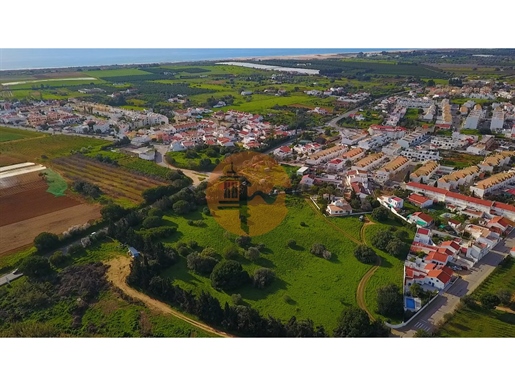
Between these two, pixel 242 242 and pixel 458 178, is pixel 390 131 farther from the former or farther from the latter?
pixel 242 242

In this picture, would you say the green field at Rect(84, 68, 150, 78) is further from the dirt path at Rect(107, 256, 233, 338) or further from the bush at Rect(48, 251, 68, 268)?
the dirt path at Rect(107, 256, 233, 338)

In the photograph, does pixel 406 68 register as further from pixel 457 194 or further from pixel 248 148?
pixel 457 194

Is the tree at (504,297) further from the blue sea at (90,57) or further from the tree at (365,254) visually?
the blue sea at (90,57)

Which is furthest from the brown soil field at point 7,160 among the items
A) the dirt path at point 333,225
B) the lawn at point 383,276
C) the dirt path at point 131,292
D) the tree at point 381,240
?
the tree at point 381,240

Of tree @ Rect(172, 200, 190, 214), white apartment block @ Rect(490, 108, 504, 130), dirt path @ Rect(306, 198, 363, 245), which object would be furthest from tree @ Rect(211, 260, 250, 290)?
white apartment block @ Rect(490, 108, 504, 130)

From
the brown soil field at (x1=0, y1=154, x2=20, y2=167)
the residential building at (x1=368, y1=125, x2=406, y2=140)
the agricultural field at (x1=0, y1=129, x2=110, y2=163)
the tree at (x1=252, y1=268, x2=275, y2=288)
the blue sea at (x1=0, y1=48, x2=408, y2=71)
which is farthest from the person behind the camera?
the blue sea at (x1=0, y1=48, x2=408, y2=71)

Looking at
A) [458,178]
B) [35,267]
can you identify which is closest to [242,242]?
[35,267]

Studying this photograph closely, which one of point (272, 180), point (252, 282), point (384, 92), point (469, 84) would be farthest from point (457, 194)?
point (469, 84)
